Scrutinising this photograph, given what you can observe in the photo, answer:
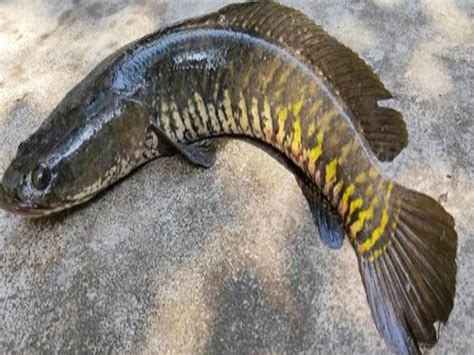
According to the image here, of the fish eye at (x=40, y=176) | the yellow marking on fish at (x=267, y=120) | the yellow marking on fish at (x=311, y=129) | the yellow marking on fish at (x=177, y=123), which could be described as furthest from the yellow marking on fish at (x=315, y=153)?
the fish eye at (x=40, y=176)

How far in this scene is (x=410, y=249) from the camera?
7.18 feet

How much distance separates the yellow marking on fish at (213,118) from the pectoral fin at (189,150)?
0.26ft

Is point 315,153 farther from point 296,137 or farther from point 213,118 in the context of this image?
point 213,118

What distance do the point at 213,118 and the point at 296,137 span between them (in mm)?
400

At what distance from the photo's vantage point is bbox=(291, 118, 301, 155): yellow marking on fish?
8.21 feet

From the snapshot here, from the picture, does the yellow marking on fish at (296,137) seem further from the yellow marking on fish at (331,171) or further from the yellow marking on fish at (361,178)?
the yellow marking on fish at (361,178)

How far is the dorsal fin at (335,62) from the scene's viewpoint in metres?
2.38

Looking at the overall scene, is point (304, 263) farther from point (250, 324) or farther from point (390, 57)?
point (390, 57)

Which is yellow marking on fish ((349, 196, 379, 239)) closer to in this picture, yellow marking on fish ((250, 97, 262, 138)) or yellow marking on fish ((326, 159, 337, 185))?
yellow marking on fish ((326, 159, 337, 185))

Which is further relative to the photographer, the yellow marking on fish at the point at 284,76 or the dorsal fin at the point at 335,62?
the yellow marking on fish at the point at 284,76

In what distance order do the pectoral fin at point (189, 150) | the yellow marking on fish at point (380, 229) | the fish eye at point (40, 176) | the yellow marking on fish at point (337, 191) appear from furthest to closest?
the pectoral fin at point (189, 150), the fish eye at point (40, 176), the yellow marking on fish at point (337, 191), the yellow marking on fish at point (380, 229)

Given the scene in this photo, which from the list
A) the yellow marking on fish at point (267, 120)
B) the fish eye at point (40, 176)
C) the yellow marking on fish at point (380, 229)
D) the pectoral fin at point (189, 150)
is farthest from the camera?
the pectoral fin at point (189, 150)

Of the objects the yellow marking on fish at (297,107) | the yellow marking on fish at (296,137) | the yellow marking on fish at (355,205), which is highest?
the yellow marking on fish at (297,107)

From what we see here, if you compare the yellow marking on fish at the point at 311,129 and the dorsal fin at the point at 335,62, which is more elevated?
the dorsal fin at the point at 335,62
